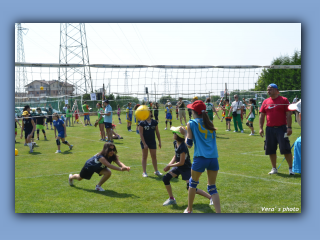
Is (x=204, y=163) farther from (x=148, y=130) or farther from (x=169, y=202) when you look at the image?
(x=148, y=130)

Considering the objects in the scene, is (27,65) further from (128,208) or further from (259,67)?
(259,67)

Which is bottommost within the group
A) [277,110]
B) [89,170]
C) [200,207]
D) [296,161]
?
[200,207]

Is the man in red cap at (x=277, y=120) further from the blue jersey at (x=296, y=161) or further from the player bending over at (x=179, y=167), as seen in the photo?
the player bending over at (x=179, y=167)

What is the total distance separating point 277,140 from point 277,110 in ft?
2.44

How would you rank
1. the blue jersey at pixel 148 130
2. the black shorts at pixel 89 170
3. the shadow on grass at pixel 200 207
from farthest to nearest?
the blue jersey at pixel 148 130, the black shorts at pixel 89 170, the shadow on grass at pixel 200 207

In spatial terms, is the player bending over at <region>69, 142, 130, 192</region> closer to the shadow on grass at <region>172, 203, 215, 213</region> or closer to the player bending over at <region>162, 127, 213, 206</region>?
the player bending over at <region>162, 127, 213, 206</region>

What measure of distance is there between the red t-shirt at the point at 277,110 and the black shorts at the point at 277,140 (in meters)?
0.13

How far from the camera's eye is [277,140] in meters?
7.35

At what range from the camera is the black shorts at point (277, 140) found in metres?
7.18

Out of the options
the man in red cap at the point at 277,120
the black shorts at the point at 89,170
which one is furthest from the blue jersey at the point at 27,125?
the man in red cap at the point at 277,120

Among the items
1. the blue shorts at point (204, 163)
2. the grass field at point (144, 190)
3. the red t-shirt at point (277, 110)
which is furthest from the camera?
the red t-shirt at point (277, 110)

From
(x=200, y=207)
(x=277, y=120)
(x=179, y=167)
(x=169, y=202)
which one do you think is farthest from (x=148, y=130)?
(x=277, y=120)
